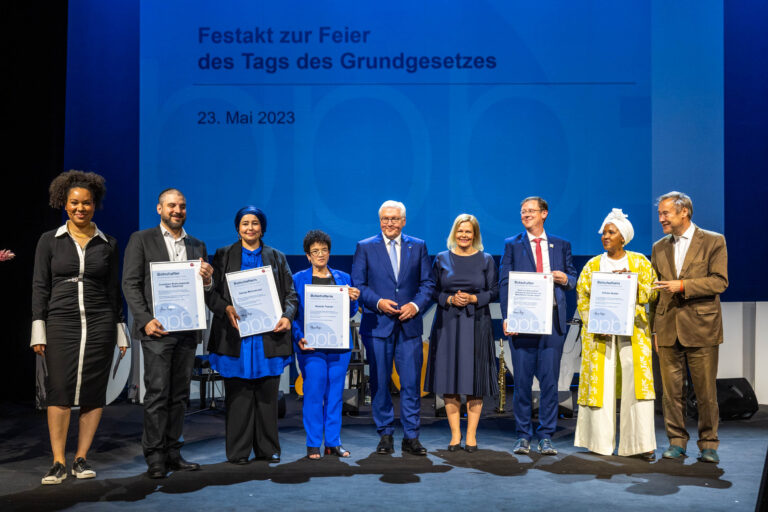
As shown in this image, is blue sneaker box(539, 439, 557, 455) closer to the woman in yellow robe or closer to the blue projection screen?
the woman in yellow robe

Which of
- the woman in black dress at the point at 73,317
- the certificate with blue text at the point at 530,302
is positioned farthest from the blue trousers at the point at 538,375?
the woman in black dress at the point at 73,317

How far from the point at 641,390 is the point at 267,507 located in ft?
7.86

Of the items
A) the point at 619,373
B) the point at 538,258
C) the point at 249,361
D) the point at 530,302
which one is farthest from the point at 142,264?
the point at 619,373

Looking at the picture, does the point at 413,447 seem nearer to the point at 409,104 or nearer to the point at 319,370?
the point at 319,370

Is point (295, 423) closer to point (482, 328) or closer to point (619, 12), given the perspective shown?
point (482, 328)


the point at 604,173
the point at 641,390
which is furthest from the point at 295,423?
the point at 604,173

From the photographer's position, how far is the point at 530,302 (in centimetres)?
436

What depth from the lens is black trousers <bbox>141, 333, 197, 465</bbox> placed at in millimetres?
3846

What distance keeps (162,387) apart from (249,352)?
52 cm

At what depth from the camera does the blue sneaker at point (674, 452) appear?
4.29 m

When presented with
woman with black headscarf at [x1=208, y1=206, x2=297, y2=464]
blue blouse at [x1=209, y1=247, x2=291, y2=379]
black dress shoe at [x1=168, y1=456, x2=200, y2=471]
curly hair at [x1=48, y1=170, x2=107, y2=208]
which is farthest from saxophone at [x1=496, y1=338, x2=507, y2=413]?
curly hair at [x1=48, y1=170, x2=107, y2=208]

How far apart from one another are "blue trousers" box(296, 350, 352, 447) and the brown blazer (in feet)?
6.57

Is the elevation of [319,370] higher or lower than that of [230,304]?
lower

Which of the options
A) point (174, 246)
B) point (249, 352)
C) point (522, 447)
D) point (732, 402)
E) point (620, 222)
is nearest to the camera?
point (174, 246)
